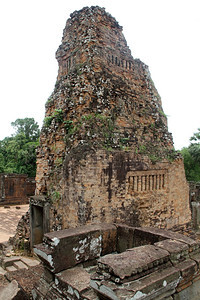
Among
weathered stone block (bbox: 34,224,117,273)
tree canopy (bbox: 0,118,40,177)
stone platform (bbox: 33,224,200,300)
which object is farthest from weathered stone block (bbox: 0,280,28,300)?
tree canopy (bbox: 0,118,40,177)

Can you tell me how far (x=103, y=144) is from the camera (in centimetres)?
643

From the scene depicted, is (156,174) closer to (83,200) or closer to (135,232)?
(83,200)

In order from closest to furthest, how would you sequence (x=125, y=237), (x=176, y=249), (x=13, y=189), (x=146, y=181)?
(x=176, y=249) < (x=125, y=237) < (x=146, y=181) < (x=13, y=189)

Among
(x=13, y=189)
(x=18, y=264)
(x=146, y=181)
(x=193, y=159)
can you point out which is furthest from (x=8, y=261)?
(x=193, y=159)

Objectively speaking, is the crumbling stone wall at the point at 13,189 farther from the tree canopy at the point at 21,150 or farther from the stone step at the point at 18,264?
the stone step at the point at 18,264

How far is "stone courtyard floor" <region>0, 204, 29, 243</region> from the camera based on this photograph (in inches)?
450

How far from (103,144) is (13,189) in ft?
54.9

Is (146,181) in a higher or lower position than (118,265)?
higher

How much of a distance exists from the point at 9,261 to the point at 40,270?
94.0 inches

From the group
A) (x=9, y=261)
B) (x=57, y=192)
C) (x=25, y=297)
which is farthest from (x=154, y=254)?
(x=9, y=261)

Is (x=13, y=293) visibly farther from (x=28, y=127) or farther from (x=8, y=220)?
(x=28, y=127)

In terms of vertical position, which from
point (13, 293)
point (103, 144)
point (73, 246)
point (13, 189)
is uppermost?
point (103, 144)

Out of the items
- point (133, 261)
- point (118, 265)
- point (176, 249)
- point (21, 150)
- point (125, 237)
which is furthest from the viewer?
point (21, 150)

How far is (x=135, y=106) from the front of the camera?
8133 millimetres
